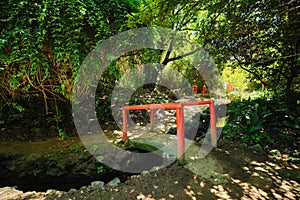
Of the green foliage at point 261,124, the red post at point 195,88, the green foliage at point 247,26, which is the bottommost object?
the green foliage at point 261,124

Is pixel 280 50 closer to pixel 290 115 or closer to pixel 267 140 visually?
pixel 290 115

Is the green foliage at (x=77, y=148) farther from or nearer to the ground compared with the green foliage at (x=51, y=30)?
nearer to the ground

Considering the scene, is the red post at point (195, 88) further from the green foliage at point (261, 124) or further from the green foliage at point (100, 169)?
the green foliage at point (100, 169)

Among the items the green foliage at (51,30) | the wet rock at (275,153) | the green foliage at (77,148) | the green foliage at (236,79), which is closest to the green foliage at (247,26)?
the green foliage at (51,30)

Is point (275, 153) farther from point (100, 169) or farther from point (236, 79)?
point (236, 79)

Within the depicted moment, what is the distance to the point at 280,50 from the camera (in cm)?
441

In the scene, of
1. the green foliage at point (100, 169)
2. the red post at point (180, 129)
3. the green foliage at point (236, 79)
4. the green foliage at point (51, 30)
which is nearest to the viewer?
the red post at point (180, 129)

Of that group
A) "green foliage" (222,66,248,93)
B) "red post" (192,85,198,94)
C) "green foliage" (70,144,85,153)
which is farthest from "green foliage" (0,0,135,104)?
"green foliage" (222,66,248,93)

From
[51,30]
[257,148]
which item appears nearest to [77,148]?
[51,30]

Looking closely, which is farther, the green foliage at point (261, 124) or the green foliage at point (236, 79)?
the green foliage at point (236, 79)

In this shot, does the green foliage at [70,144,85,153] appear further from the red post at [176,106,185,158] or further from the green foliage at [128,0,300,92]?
the green foliage at [128,0,300,92]

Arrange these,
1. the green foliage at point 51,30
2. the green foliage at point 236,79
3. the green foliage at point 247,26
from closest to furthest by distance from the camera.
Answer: the green foliage at point 51,30
the green foliage at point 247,26
the green foliage at point 236,79

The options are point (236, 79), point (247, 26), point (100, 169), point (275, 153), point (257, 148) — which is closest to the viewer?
point (275, 153)

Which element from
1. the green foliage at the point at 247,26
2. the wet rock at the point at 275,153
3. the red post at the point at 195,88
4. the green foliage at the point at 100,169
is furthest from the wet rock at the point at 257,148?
the red post at the point at 195,88
